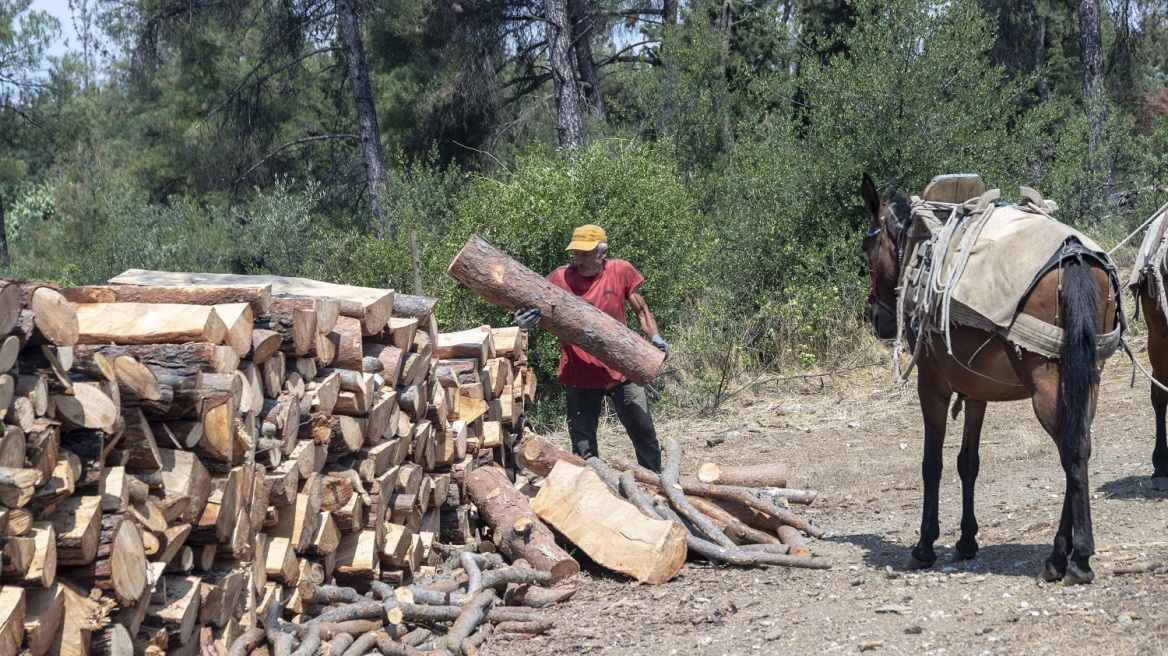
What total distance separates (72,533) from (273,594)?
1.47 meters

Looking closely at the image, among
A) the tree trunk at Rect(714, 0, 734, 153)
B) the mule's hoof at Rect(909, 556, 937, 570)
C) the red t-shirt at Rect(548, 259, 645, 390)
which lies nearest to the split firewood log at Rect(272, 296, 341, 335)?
the red t-shirt at Rect(548, 259, 645, 390)

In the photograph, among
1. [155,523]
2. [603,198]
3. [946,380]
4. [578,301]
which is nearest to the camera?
[155,523]

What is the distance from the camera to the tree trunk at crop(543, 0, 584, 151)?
16141mm

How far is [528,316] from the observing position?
7023mm

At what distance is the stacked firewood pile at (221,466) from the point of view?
3.24 m

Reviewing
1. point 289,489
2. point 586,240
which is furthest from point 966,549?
point 289,489

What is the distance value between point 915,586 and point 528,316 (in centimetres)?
304

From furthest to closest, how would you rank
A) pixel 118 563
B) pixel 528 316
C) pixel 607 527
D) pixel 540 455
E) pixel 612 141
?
pixel 612 141 → pixel 540 455 → pixel 528 316 → pixel 607 527 → pixel 118 563

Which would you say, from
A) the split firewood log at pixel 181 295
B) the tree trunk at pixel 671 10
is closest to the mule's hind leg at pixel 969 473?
the split firewood log at pixel 181 295

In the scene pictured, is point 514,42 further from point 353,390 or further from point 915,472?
point 353,390

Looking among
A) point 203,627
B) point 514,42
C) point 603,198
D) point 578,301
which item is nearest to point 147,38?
point 514,42

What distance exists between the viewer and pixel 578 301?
719 cm

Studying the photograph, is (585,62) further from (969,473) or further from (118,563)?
(118,563)

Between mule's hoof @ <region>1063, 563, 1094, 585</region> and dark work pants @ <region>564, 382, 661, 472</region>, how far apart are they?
333cm
